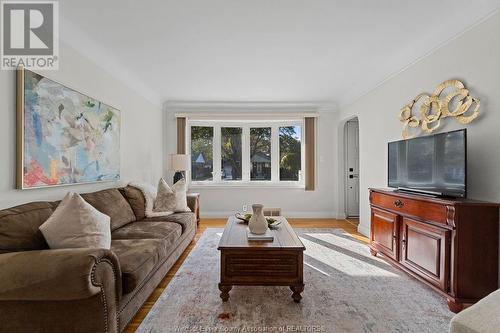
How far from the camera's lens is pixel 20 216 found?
6.02 feet

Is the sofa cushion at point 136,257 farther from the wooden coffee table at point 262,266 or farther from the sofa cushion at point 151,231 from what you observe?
the wooden coffee table at point 262,266

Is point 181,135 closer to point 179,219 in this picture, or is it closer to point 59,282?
point 179,219

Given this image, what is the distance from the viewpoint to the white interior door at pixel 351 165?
5724mm

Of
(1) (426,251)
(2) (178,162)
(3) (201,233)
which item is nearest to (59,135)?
(2) (178,162)

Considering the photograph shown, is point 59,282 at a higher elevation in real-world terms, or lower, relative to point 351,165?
lower

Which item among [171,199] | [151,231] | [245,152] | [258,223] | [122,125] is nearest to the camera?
[258,223]

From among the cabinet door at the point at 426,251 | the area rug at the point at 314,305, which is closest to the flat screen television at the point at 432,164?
the cabinet door at the point at 426,251

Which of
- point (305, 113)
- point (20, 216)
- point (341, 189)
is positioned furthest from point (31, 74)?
point (341, 189)

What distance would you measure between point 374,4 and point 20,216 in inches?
128

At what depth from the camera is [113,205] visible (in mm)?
2941

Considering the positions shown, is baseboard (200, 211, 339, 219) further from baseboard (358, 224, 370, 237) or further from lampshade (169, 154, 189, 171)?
lampshade (169, 154, 189, 171)

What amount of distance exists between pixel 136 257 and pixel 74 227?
1.59 feet

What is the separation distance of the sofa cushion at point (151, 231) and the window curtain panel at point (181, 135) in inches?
107

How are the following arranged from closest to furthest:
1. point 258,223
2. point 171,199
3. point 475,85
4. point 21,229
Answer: point 21,229, point 475,85, point 258,223, point 171,199
